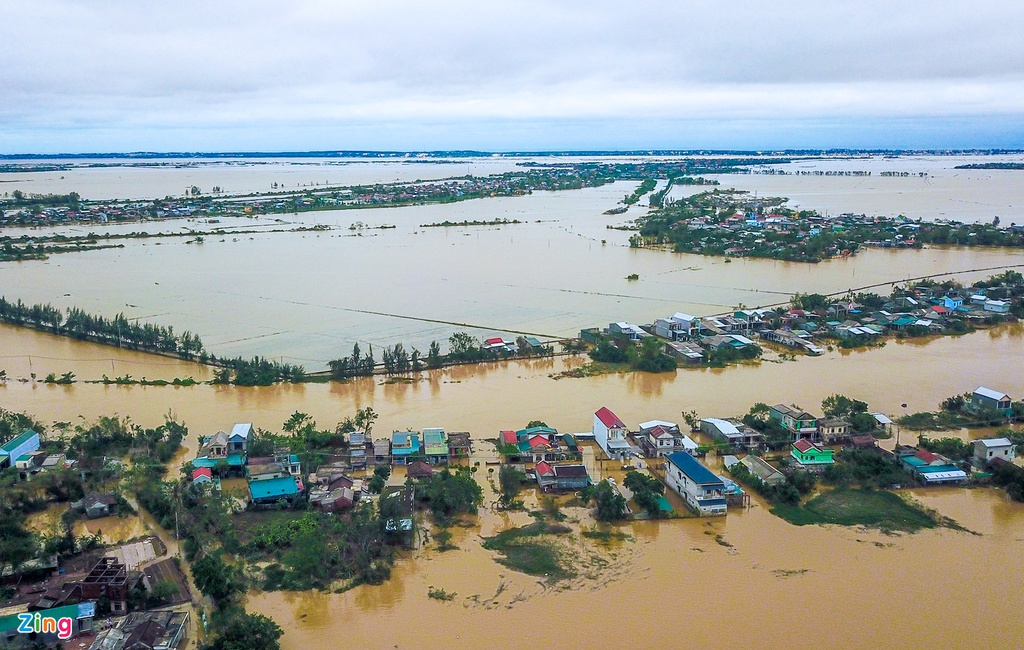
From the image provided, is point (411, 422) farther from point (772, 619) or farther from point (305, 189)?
point (305, 189)

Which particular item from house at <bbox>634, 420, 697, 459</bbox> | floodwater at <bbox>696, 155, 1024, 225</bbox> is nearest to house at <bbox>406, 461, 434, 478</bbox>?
house at <bbox>634, 420, 697, 459</bbox>

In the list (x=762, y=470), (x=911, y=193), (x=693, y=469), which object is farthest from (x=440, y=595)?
(x=911, y=193)

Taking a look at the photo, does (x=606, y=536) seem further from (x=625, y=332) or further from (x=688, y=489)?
(x=625, y=332)

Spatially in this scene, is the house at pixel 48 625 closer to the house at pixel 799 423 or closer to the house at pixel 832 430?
the house at pixel 799 423

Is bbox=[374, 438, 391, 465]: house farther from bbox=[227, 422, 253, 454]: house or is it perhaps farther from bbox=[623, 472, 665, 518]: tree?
bbox=[623, 472, 665, 518]: tree

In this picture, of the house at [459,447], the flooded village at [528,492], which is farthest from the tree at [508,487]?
the house at [459,447]

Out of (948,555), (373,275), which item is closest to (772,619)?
(948,555)
